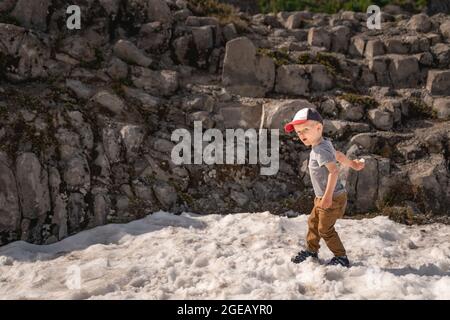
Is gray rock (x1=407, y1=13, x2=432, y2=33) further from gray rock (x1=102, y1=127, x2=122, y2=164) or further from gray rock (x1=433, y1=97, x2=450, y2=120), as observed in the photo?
gray rock (x1=102, y1=127, x2=122, y2=164)

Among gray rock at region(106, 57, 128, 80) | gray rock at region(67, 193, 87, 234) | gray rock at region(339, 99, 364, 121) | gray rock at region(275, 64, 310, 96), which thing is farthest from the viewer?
gray rock at region(275, 64, 310, 96)

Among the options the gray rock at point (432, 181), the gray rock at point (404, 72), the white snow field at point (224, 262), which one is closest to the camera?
the white snow field at point (224, 262)

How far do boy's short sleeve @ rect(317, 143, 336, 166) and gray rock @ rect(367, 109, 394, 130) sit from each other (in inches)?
232

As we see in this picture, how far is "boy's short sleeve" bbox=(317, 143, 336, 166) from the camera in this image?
638 cm

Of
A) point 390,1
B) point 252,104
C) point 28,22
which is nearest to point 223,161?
point 252,104

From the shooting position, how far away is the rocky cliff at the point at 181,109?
935 centimetres

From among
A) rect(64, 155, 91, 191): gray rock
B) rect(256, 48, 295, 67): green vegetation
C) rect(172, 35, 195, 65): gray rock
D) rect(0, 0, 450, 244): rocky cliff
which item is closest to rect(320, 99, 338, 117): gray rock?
rect(0, 0, 450, 244): rocky cliff

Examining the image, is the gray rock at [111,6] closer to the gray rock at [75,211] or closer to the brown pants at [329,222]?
the gray rock at [75,211]

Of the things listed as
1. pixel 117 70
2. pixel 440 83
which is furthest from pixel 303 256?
pixel 440 83

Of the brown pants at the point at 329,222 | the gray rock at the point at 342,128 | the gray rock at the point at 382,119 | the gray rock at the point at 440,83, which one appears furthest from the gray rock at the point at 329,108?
the brown pants at the point at 329,222

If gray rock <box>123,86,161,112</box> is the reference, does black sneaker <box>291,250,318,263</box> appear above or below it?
below

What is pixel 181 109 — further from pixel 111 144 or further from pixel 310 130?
pixel 310 130

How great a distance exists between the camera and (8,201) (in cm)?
854

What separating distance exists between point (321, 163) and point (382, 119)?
6.20 m
